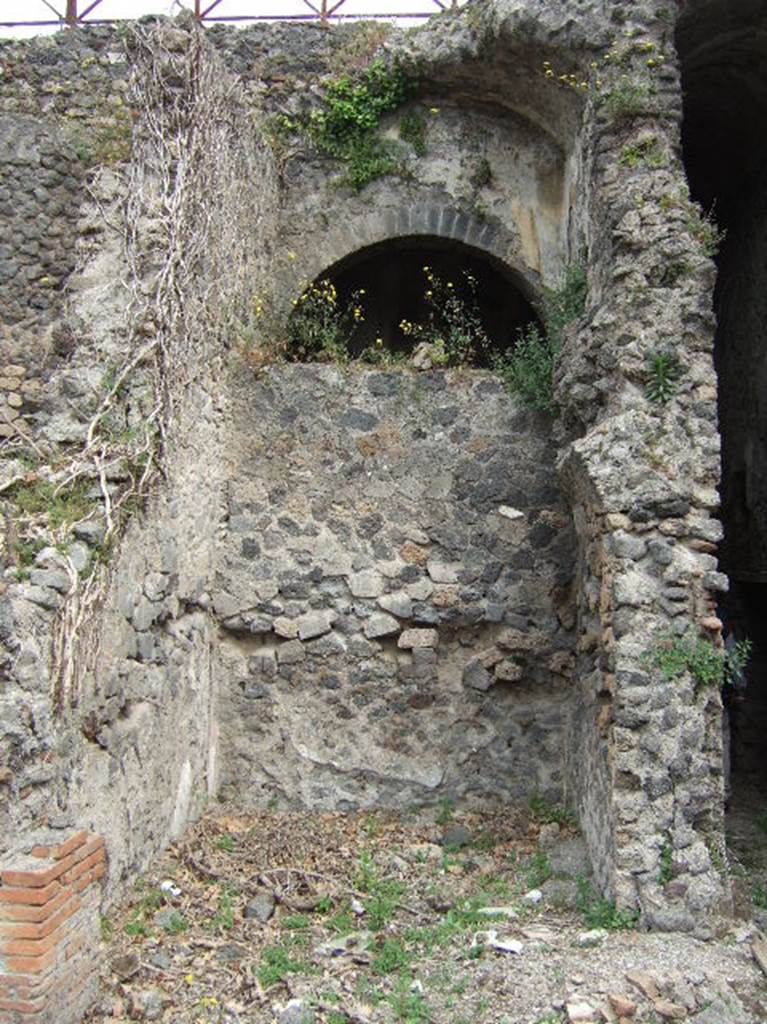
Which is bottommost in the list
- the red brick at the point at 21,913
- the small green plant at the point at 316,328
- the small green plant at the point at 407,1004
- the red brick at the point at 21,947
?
the small green plant at the point at 407,1004

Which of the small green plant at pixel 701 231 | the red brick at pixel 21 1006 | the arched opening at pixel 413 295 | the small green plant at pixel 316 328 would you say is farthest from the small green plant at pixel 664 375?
the arched opening at pixel 413 295

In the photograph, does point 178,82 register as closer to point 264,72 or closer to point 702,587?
point 264,72

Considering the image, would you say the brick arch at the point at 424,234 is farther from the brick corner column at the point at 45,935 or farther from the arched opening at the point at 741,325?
the brick corner column at the point at 45,935

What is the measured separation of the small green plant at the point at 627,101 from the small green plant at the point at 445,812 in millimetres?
4320

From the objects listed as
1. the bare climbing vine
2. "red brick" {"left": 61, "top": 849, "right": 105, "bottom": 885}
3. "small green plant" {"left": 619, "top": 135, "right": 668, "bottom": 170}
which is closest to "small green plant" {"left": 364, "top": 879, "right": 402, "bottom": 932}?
"red brick" {"left": 61, "top": 849, "right": 105, "bottom": 885}

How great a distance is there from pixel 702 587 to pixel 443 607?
1.88 meters

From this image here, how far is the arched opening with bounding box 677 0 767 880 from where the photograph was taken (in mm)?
7621

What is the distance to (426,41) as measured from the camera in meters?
7.66

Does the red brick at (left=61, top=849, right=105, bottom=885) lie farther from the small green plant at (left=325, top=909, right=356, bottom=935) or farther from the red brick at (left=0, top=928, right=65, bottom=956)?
the small green plant at (left=325, top=909, right=356, bottom=935)

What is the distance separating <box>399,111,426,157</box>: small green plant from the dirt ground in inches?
217

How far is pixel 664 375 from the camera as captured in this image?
5195 millimetres

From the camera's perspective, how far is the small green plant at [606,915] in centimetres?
455

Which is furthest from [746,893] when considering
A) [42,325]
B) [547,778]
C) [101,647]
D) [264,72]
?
[264,72]

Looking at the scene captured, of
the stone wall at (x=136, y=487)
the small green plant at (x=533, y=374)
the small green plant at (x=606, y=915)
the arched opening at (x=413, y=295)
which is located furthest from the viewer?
the arched opening at (x=413, y=295)
